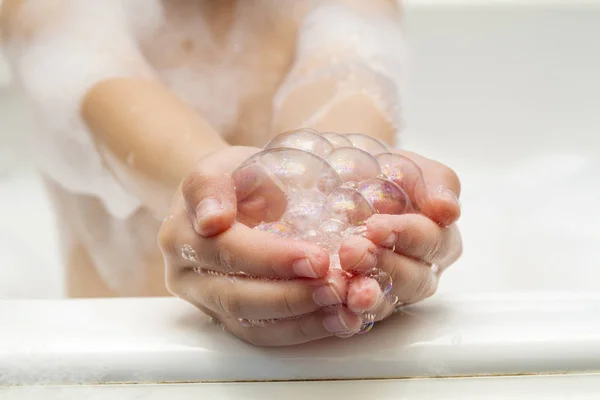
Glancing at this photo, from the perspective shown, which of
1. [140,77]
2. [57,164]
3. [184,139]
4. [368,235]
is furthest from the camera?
[57,164]

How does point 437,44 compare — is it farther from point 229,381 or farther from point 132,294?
point 229,381

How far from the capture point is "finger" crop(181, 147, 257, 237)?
0.44m

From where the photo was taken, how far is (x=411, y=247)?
462mm

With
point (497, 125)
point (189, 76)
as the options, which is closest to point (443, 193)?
point (189, 76)

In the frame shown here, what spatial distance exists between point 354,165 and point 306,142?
45mm

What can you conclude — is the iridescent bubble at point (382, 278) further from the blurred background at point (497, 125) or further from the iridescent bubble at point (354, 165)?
the blurred background at point (497, 125)

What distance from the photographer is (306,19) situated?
3.22 ft

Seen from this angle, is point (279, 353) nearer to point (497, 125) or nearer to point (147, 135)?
point (147, 135)

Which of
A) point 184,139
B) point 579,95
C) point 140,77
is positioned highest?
point 579,95

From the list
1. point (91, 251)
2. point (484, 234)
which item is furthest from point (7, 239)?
point (484, 234)

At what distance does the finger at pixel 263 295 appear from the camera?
1.34 ft

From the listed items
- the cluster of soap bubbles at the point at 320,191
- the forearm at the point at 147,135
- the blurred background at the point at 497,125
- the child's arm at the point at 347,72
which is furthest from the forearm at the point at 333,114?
the blurred background at the point at 497,125

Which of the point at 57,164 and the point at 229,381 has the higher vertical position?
the point at 57,164

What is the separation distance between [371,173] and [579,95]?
1.11m
